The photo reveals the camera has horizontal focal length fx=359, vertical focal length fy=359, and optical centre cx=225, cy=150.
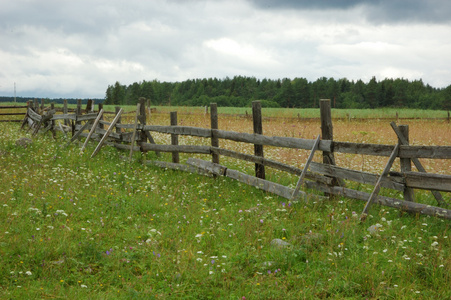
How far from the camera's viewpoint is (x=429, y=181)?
6.01m

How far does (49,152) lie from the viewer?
12891 mm

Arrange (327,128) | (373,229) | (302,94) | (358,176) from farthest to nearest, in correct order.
Result: (302,94) < (327,128) < (358,176) < (373,229)

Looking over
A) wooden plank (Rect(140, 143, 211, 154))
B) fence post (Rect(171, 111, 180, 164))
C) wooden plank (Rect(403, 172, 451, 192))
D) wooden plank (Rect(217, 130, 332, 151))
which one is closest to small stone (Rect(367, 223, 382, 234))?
wooden plank (Rect(403, 172, 451, 192))

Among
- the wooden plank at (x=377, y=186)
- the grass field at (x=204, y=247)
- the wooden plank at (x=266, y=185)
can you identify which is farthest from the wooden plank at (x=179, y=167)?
the wooden plank at (x=377, y=186)

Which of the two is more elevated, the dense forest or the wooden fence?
the dense forest

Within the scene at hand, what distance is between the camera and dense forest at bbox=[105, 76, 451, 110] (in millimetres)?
92875

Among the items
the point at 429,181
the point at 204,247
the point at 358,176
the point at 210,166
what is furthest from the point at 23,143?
the point at 429,181

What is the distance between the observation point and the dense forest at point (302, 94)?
3656 inches

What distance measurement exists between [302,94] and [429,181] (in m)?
95.3

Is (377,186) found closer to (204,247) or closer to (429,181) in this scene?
(429,181)

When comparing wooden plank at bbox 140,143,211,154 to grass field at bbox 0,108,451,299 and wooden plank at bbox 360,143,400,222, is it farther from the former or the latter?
wooden plank at bbox 360,143,400,222

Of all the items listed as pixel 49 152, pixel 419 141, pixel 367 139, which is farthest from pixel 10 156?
pixel 419 141

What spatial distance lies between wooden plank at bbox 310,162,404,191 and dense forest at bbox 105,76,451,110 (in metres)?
75.8

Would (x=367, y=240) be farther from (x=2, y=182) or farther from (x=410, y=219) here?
(x=2, y=182)
